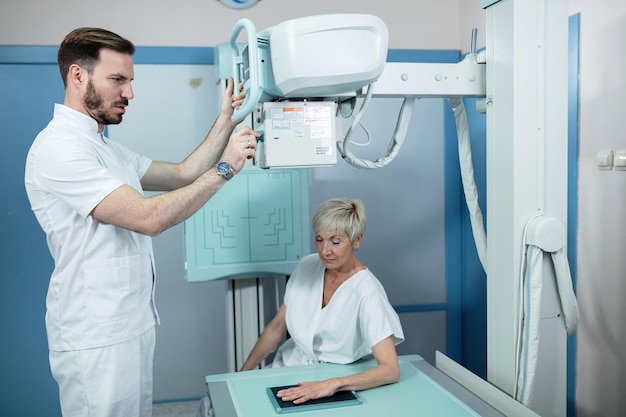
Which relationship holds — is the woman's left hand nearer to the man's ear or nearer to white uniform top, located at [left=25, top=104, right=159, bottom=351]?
white uniform top, located at [left=25, top=104, right=159, bottom=351]

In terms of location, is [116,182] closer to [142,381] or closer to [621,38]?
[142,381]

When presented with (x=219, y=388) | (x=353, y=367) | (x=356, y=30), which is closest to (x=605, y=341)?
(x=353, y=367)

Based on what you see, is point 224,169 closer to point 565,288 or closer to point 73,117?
point 73,117

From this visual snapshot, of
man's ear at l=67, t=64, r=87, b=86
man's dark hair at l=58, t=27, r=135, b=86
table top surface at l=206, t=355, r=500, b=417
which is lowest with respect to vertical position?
table top surface at l=206, t=355, r=500, b=417

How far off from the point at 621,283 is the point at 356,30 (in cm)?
134

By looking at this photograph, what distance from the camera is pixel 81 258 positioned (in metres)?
1.62

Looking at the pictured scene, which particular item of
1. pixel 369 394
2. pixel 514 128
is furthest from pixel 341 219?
pixel 514 128

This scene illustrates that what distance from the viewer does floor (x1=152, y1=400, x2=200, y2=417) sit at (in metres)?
2.95

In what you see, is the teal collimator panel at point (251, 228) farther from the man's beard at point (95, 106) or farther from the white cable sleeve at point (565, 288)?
the white cable sleeve at point (565, 288)

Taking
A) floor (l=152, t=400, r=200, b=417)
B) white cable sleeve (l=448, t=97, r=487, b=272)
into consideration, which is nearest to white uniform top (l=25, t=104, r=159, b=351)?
white cable sleeve (l=448, t=97, r=487, b=272)

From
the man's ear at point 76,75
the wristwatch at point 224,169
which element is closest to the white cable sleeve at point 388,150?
the wristwatch at point 224,169

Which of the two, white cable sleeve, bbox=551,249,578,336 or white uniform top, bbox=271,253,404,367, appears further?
white uniform top, bbox=271,253,404,367

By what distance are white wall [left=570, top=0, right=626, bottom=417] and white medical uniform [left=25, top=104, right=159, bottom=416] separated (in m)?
1.53

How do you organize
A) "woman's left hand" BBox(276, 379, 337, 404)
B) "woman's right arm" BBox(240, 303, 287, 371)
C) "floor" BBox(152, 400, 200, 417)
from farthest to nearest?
1. "floor" BBox(152, 400, 200, 417)
2. "woman's right arm" BBox(240, 303, 287, 371)
3. "woman's left hand" BBox(276, 379, 337, 404)
